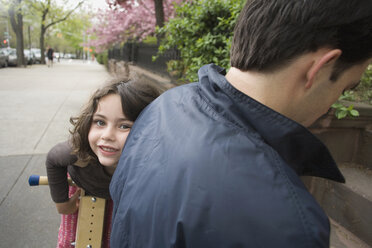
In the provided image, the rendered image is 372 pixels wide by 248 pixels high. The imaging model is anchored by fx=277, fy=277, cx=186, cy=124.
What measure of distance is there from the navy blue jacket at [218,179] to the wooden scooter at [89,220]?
1016 millimetres

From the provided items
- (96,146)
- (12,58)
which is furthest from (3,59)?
(96,146)

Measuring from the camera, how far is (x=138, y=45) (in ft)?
32.6

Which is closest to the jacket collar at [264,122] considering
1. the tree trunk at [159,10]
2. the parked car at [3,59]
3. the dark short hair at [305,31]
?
the dark short hair at [305,31]

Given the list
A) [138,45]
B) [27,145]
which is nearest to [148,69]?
[138,45]

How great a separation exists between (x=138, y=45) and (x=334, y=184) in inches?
345

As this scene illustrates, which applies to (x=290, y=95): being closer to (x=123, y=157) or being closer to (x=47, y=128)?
(x=123, y=157)

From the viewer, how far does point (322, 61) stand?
2.38ft

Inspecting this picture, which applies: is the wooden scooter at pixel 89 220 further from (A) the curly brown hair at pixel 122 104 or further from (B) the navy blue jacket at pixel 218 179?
(B) the navy blue jacket at pixel 218 179

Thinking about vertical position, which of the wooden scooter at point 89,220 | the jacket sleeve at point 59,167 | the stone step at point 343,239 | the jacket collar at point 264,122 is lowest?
the stone step at point 343,239

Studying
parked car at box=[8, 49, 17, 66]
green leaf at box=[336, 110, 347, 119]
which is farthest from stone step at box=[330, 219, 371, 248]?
parked car at box=[8, 49, 17, 66]

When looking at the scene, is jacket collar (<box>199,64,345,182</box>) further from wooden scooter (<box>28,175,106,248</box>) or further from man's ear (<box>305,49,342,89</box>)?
wooden scooter (<box>28,175,106,248</box>)

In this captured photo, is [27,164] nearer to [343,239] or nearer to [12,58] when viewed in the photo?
[343,239]

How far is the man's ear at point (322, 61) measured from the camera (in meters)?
0.72

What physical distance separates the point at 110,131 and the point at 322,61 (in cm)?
101
